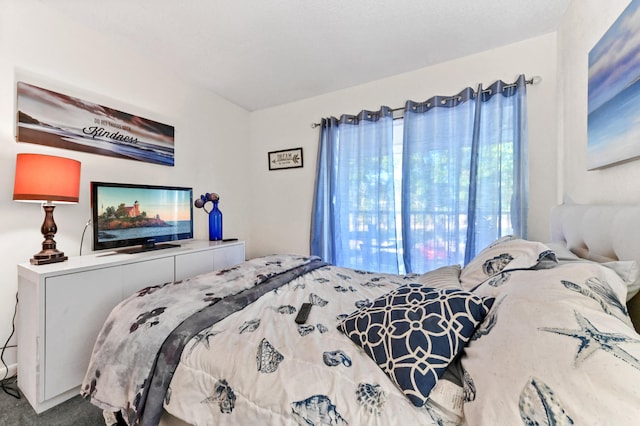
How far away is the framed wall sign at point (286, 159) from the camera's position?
3.16 metres

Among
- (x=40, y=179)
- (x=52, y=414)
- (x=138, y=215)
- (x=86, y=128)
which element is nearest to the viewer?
(x=52, y=414)

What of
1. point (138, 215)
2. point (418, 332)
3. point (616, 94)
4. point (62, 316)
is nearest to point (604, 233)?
point (616, 94)

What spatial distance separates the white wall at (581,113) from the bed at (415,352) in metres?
0.17

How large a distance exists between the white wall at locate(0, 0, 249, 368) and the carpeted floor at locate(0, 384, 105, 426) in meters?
0.43

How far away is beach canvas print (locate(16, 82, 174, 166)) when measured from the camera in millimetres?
1689

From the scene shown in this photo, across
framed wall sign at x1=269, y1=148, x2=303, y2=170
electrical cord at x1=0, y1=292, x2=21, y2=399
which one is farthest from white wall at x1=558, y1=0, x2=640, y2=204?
electrical cord at x1=0, y1=292, x2=21, y2=399

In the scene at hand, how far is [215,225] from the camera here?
109 inches

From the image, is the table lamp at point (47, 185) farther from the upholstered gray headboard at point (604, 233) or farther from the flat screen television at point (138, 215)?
the upholstered gray headboard at point (604, 233)

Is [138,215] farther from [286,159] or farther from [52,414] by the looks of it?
[286,159]

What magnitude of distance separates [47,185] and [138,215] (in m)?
0.66

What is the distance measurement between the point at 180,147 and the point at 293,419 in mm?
2718

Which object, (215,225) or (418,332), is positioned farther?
(215,225)

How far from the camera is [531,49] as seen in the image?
6.70 feet

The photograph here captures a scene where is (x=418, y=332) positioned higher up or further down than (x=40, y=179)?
further down
